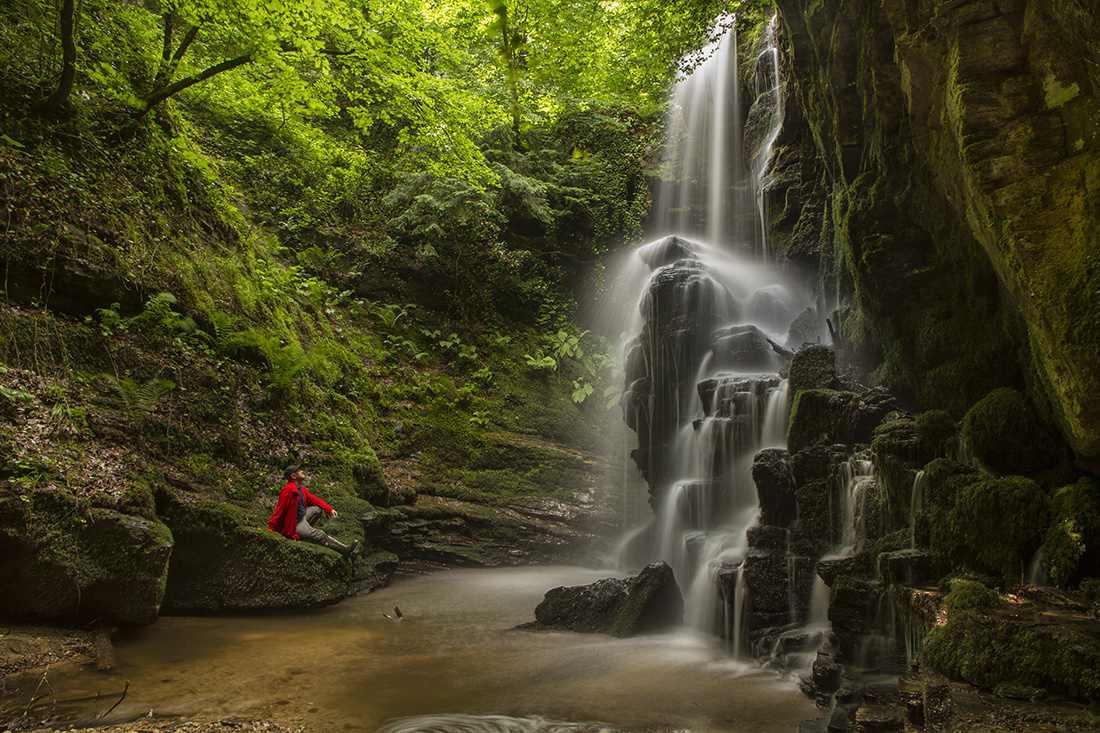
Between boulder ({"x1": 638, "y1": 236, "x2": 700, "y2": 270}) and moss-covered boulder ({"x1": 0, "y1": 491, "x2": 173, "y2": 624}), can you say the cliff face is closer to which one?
boulder ({"x1": 638, "y1": 236, "x2": 700, "y2": 270})

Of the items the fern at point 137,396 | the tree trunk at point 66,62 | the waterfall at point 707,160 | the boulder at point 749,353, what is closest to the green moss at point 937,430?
the boulder at point 749,353

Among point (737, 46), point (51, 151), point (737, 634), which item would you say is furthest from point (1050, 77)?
point (737, 46)

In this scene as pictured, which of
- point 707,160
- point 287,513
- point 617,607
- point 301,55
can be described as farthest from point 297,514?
point 707,160

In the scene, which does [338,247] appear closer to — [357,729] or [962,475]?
[357,729]

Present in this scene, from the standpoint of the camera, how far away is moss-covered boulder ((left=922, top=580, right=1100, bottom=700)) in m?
3.61

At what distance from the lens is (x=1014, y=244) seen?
4.80m

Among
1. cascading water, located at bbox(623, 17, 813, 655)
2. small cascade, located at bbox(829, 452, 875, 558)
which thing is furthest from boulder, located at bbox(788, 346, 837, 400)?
small cascade, located at bbox(829, 452, 875, 558)

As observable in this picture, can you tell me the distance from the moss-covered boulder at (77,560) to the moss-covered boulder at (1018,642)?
702cm

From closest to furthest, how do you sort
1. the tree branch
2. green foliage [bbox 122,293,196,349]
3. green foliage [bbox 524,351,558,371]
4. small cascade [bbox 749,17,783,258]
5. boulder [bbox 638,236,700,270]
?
green foliage [bbox 122,293,196,349] → the tree branch → green foliage [bbox 524,351,558,371] → small cascade [bbox 749,17,783,258] → boulder [bbox 638,236,700,270]

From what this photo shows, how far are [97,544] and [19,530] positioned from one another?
2.05 feet

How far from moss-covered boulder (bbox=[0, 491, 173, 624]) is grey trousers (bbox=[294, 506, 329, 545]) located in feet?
6.87

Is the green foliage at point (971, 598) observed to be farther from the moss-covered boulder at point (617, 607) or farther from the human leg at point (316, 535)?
the human leg at point (316, 535)

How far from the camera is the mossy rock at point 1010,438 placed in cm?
609

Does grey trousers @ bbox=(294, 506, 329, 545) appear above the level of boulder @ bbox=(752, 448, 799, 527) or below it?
below
